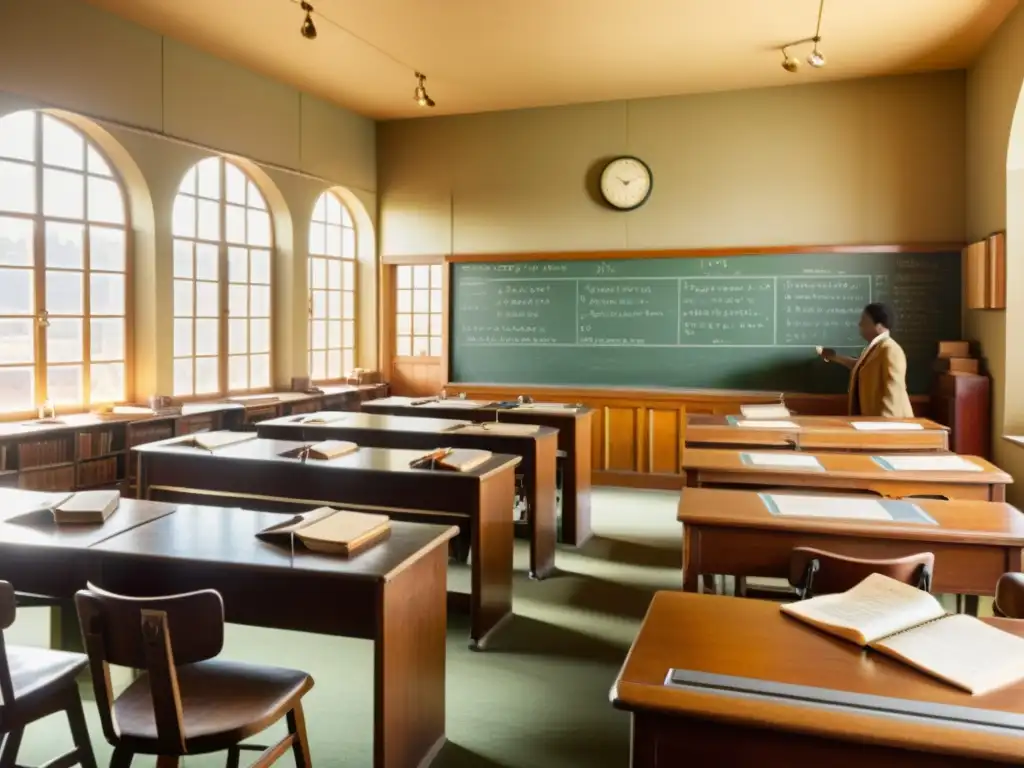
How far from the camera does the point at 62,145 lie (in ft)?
17.6

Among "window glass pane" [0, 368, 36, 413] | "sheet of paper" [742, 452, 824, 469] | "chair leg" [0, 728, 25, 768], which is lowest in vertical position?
"chair leg" [0, 728, 25, 768]

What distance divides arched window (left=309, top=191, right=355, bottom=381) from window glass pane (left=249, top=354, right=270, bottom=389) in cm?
53

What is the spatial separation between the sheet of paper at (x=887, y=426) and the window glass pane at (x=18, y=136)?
508 cm

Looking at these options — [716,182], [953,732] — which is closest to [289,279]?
[716,182]

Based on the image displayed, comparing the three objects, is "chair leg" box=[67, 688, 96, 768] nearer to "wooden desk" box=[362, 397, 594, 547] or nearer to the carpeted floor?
the carpeted floor

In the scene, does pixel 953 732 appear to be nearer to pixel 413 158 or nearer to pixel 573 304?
pixel 573 304

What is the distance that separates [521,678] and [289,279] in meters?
4.85

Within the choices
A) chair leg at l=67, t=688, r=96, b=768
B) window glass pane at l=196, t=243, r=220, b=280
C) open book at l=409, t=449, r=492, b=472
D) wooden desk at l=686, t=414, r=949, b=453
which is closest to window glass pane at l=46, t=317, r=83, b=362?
window glass pane at l=196, t=243, r=220, b=280

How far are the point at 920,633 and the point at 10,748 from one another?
7.16ft

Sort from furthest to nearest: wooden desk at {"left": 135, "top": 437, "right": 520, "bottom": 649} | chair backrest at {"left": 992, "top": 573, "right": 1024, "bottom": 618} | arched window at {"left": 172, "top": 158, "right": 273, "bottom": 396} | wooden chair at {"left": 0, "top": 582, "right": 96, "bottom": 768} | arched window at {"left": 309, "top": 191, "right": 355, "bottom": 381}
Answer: arched window at {"left": 309, "top": 191, "right": 355, "bottom": 381}
arched window at {"left": 172, "top": 158, "right": 273, "bottom": 396}
wooden desk at {"left": 135, "top": 437, "right": 520, "bottom": 649}
wooden chair at {"left": 0, "top": 582, "right": 96, "bottom": 768}
chair backrest at {"left": 992, "top": 573, "right": 1024, "bottom": 618}

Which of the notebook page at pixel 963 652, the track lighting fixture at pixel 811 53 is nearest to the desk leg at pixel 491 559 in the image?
the notebook page at pixel 963 652

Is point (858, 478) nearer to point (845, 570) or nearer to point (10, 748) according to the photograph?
point (845, 570)

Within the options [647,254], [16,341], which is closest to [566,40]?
[647,254]

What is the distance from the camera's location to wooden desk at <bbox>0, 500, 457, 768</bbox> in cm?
226
